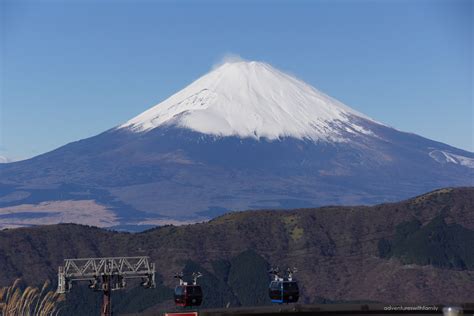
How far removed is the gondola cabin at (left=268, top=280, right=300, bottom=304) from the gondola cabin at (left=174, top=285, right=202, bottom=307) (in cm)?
878

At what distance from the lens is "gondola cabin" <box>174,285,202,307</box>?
10481cm

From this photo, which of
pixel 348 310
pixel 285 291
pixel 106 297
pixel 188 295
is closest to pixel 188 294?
pixel 188 295

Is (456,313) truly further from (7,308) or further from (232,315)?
(232,315)

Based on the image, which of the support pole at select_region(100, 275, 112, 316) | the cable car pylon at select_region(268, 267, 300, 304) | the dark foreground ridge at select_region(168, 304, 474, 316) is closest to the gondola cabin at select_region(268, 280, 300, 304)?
the cable car pylon at select_region(268, 267, 300, 304)

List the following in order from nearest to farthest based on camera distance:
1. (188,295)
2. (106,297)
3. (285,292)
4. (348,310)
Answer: (348,310)
(188,295)
(285,292)
(106,297)

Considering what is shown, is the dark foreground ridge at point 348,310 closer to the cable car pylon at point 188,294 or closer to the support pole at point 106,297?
the cable car pylon at point 188,294

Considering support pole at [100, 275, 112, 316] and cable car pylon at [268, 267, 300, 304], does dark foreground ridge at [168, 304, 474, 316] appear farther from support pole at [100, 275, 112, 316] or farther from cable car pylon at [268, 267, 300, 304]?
support pole at [100, 275, 112, 316]

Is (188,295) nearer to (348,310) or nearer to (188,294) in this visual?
(188,294)

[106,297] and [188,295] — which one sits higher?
[106,297]

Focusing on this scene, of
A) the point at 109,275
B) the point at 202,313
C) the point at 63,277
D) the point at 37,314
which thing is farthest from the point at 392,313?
the point at 63,277

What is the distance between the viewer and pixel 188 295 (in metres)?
105

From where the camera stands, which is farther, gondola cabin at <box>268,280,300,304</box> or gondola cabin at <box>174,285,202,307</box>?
gondola cabin at <box>268,280,300,304</box>

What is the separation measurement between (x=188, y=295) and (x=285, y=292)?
34.9 ft

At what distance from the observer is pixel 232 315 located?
69688 millimetres
